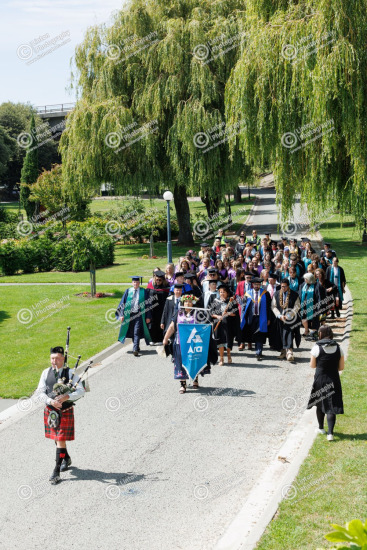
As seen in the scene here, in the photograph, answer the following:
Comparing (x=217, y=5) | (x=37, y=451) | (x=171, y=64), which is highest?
(x=217, y=5)

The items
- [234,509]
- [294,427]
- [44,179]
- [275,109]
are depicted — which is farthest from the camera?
[44,179]

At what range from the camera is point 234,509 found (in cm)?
662

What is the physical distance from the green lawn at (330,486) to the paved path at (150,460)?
625 millimetres

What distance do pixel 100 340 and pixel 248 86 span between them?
710cm

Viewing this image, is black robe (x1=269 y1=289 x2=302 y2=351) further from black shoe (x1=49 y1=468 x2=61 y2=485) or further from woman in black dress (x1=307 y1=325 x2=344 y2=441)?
black shoe (x1=49 y1=468 x2=61 y2=485)

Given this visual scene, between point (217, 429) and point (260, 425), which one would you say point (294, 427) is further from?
point (217, 429)

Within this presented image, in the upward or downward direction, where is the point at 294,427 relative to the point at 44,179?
downward

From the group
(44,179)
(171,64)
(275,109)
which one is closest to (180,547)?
(275,109)

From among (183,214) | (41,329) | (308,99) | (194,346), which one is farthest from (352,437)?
(183,214)

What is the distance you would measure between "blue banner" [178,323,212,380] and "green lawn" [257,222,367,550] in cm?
256

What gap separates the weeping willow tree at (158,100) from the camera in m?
27.2

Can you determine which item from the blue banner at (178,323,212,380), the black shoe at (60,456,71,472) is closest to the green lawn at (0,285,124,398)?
the blue banner at (178,323,212,380)

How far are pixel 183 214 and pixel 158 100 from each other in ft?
22.9

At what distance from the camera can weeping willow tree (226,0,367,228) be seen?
37.5 feet
